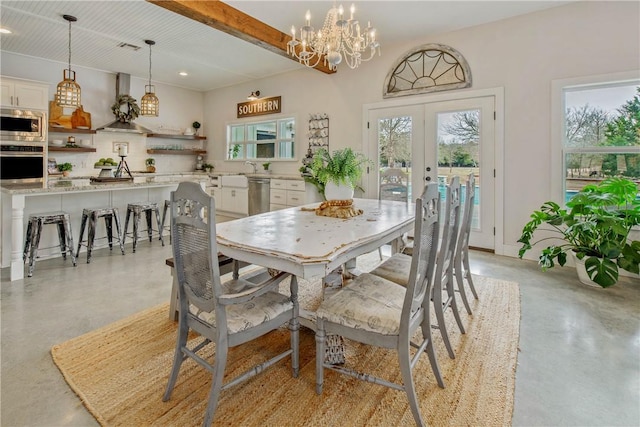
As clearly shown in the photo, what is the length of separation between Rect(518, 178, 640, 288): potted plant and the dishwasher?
427cm

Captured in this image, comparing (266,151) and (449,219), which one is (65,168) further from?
(449,219)

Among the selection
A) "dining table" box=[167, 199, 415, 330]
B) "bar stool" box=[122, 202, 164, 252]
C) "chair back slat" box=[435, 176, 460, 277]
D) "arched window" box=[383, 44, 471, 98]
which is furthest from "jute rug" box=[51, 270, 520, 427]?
"arched window" box=[383, 44, 471, 98]

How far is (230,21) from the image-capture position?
368 centimetres

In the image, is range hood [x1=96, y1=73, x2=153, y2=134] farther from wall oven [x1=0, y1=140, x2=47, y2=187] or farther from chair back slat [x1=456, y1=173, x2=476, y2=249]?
chair back slat [x1=456, y1=173, x2=476, y2=249]

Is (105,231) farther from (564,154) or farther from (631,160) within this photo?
(631,160)

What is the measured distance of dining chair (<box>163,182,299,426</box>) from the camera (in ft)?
4.48

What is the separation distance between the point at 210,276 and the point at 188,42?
4.65 metres

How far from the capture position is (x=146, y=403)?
1571 millimetres

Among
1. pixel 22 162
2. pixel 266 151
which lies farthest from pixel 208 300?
pixel 266 151

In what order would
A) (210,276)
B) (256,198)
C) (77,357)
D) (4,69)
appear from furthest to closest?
(256,198), (4,69), (77,357), (210,276)

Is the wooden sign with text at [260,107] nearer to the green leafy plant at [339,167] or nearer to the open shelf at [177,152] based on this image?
the open shelf at [177,152]

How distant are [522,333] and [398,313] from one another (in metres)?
1.30

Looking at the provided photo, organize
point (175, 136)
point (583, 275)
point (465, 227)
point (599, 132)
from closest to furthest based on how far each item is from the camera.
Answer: point (465, 227) < point (583, 275) < point (599, 132) < point (175, 136)

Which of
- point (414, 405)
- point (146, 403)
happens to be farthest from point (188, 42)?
point (414, 405)
